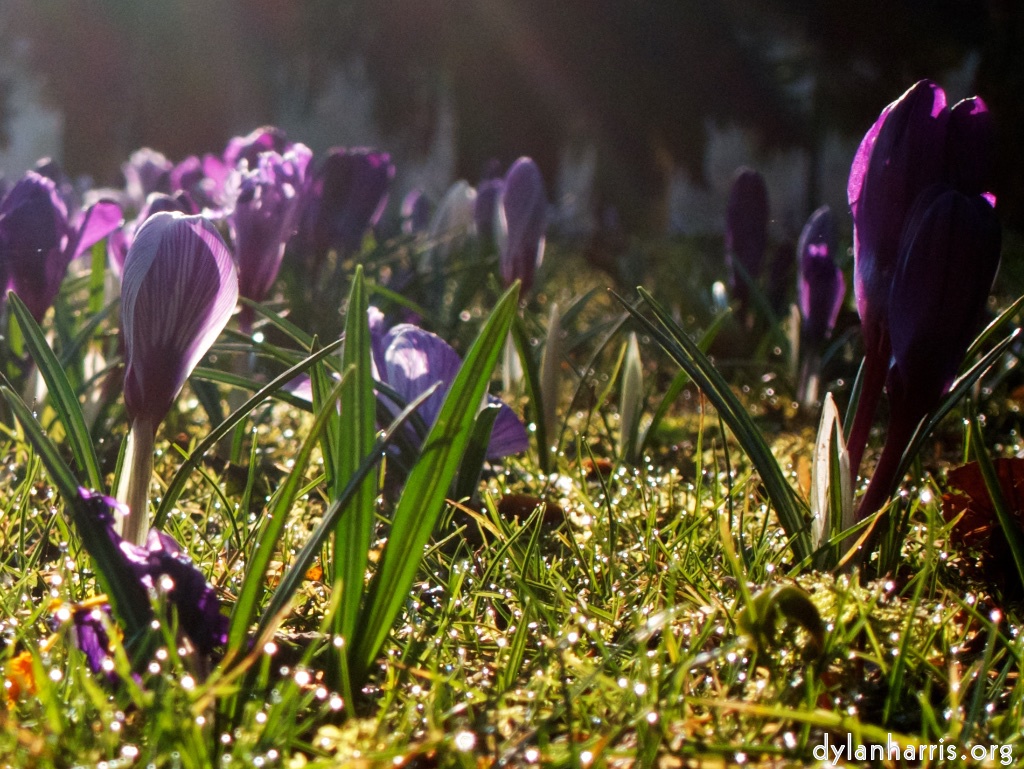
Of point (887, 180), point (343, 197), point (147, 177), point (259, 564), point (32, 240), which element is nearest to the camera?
point (259, 564)

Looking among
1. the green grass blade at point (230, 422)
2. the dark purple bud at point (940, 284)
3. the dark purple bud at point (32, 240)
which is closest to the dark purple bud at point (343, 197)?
the dark purple bud at point (32, 240)

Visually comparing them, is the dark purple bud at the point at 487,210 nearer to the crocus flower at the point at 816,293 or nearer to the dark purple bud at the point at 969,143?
the crocus flower at the point at 816,293

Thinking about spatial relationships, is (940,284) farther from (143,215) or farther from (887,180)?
(143,215)

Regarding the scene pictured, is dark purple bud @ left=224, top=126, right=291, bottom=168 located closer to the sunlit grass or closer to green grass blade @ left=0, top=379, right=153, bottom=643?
the sunlit grass

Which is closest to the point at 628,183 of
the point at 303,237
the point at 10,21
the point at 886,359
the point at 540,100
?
the point at 540,100

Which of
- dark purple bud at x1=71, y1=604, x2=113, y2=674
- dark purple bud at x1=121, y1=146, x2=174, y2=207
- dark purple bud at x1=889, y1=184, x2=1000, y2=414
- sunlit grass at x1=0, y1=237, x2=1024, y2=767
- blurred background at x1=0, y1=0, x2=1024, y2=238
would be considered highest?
blurred background at x1=0, y1=0, x2=1024, y2=238

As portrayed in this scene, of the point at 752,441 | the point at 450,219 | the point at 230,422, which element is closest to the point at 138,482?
the point at 230,422

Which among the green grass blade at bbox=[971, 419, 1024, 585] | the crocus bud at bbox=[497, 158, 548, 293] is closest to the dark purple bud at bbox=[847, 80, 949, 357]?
the green grass blade at bbox=[971, 419, 1024, 585]
